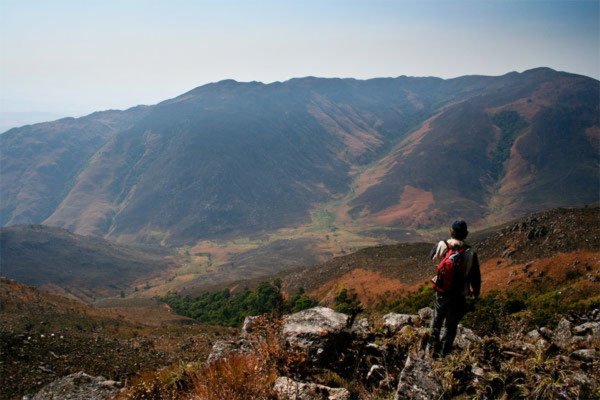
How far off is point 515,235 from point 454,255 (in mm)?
22118

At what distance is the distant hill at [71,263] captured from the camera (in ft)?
191

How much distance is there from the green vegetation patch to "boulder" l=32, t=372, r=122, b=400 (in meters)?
20.8

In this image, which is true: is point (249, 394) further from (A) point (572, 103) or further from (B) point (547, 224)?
(A) point (572, 103)

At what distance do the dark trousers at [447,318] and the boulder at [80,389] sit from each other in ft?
16.3

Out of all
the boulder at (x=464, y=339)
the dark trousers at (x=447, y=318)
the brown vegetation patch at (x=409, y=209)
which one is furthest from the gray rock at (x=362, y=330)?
the brown vegetation patch at (x=409, y=209)

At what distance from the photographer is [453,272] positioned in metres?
4.73

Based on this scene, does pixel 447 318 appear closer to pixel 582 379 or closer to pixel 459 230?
pixel 459 230

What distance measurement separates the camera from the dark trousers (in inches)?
186

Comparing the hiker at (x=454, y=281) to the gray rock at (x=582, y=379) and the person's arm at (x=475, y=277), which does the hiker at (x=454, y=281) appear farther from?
the gray rock at (x=582, y=379)

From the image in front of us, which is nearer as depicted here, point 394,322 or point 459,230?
point 459,230

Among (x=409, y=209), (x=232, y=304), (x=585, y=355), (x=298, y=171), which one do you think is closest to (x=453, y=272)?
(x=585, y=355)

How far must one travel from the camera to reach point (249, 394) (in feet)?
12.4

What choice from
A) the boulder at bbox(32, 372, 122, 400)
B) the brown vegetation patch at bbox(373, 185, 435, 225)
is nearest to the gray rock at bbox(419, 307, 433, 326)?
the boulder at bbox(32, 372, 122, 400)

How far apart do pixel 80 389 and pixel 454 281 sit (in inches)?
Result: 240
